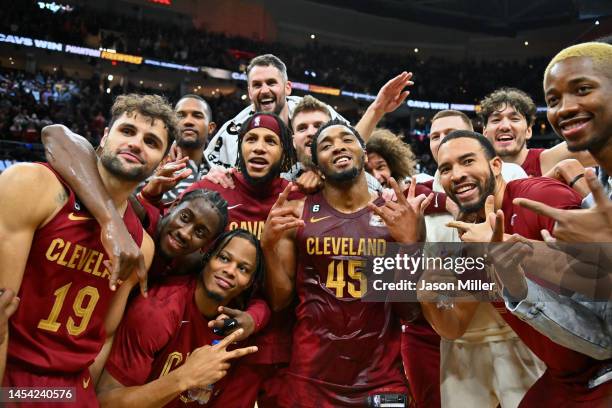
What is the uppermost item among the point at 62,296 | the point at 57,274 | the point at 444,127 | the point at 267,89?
the point at 267,89

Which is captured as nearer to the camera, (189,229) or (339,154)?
(189,229)

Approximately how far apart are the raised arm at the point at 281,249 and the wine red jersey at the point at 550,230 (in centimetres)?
113

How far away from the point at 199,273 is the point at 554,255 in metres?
1.96

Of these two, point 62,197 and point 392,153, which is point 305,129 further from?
point 62,197

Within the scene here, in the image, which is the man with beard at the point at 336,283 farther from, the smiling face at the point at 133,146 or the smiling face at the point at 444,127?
the smiling face at the point at 444,127

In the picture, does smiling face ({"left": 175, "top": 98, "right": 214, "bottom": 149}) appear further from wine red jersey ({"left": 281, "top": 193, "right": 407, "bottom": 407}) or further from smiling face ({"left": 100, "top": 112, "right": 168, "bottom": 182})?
wine red jersey ({"left": 281, "top": 193, "right": 407, "bottom": 407})

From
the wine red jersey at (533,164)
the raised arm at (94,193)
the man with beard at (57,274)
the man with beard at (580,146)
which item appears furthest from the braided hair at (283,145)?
the wine red jersey at (533,164)

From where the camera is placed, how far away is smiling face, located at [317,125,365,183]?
10.7 ft

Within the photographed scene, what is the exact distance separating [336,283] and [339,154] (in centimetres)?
78

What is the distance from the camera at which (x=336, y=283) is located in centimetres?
312

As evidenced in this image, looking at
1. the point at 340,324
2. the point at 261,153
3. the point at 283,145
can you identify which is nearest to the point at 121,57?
the point at 283,145

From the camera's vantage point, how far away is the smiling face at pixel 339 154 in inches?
129

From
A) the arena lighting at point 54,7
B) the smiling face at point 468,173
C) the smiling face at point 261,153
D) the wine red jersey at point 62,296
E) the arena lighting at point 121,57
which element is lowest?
the wine red jersey at point 62,296

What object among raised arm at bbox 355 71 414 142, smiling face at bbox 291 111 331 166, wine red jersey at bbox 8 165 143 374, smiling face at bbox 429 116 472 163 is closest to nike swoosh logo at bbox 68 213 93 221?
wine red jersey at bbox 8 165 143 374
